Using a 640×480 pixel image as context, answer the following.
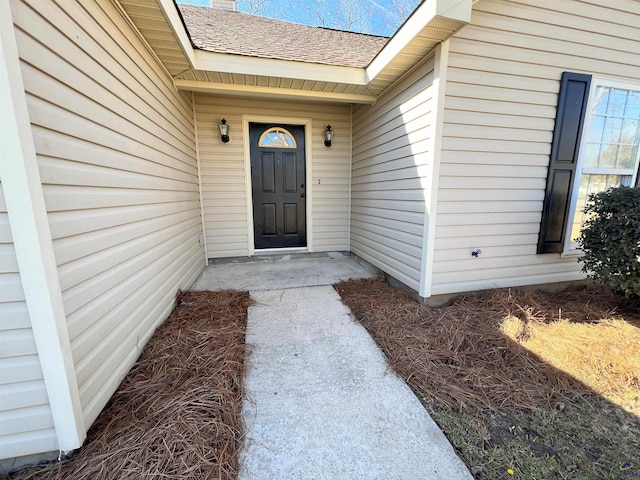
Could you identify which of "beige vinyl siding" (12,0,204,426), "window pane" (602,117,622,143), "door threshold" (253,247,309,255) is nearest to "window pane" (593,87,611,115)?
"window pane" (602,117,622,143)

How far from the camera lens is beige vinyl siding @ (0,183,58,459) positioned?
1024mm

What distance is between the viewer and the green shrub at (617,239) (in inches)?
90.5

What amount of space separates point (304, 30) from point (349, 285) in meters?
4.38

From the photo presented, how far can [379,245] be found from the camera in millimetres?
3535

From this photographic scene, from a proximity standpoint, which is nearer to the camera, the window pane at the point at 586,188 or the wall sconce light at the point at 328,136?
the window pane at the point at 586,188

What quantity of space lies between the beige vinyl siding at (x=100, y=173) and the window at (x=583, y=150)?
3.76m

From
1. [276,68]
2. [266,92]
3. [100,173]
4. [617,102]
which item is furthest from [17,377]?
[617,102]

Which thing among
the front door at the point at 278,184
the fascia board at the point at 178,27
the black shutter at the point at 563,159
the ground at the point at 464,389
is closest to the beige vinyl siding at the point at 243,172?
the front door at the point at 278,184

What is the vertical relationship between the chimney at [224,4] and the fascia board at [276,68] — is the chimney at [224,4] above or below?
above

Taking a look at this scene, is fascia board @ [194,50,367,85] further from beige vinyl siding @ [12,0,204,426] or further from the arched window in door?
the arched window in door

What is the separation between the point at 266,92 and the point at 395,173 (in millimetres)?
1824

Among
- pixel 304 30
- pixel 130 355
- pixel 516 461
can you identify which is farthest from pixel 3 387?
pixel 304 30

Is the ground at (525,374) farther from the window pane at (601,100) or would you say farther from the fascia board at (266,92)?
the fascia board at (266,92)

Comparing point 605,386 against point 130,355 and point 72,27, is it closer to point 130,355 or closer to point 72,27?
point 130,355
